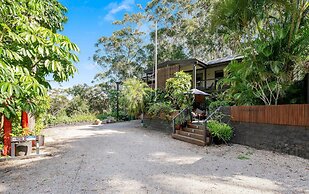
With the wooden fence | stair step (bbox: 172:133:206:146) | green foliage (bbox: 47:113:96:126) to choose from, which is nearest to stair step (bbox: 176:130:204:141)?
stair step (bbox: 172:133:206:146)

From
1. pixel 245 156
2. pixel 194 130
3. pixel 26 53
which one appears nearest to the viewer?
pixel 26 53

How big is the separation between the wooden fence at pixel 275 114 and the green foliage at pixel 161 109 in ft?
13.4

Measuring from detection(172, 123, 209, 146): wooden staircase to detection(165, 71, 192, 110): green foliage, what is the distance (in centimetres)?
169

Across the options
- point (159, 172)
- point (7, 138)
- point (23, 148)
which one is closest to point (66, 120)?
point (7, 138)

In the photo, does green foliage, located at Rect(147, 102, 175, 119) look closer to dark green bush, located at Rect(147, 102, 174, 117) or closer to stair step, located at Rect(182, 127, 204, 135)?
dark green bush, located at Rect(147, 102, 174, 117)

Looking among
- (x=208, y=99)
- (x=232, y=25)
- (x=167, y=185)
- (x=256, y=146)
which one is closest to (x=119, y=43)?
(x=208, y=99)

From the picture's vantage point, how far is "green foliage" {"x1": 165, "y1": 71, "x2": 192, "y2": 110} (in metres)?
11.5

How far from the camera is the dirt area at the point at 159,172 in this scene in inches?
153

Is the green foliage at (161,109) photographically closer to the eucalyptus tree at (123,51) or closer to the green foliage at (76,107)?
the green foliage at (76,107)

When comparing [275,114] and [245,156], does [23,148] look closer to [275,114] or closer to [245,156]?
[245,156]

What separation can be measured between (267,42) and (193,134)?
4486 millimetres

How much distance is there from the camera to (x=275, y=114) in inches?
253

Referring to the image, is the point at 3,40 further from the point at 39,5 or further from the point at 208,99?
the point at 208,99

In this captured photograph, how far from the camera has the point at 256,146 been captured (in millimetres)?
6957
